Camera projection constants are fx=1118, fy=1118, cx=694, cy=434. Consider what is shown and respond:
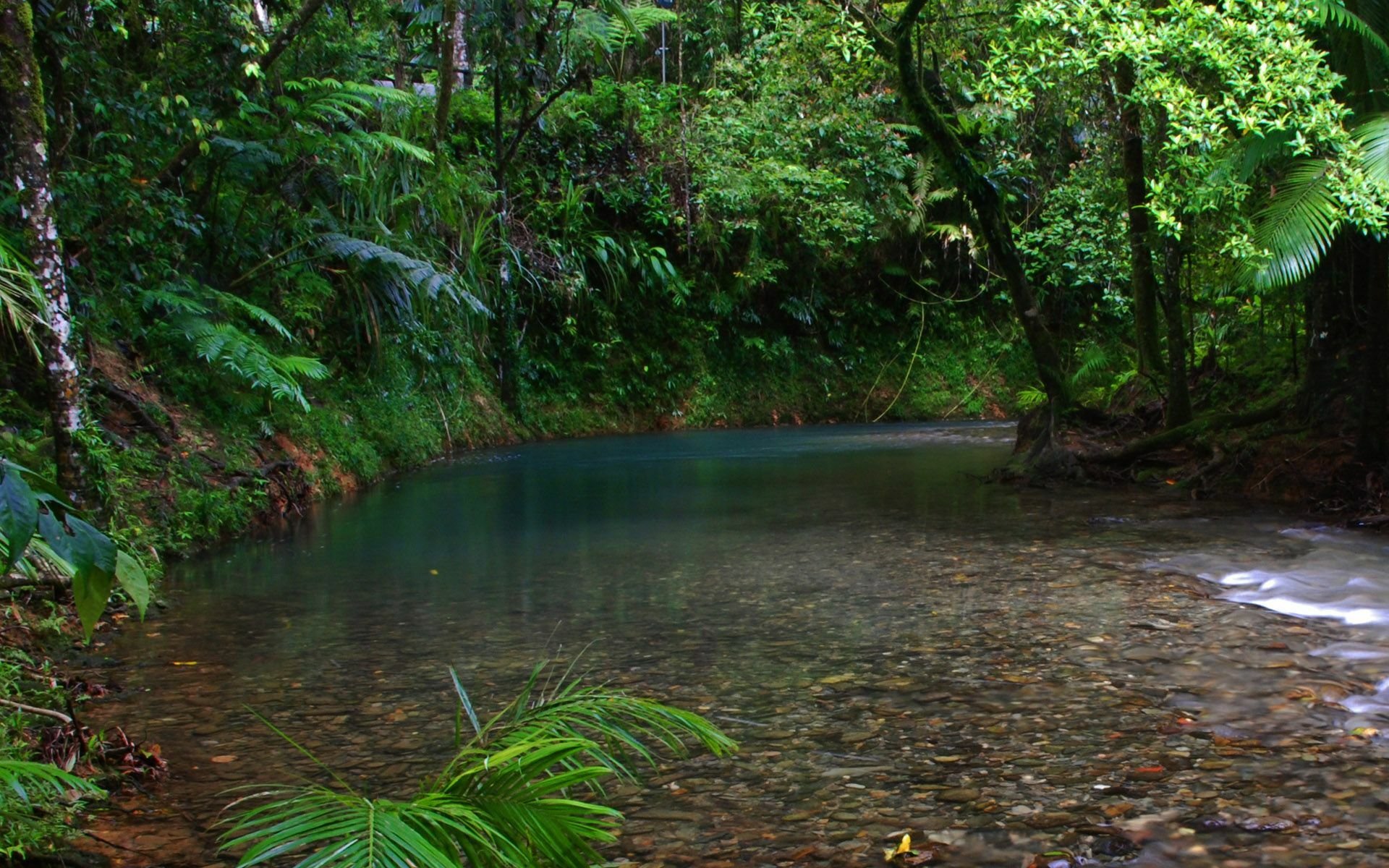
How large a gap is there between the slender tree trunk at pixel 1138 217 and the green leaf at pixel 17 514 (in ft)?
26.5

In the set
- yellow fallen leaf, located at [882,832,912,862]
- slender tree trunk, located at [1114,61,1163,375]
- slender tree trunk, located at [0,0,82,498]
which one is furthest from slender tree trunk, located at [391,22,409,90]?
yellow fallen leaf, located at [882,832,912,862]

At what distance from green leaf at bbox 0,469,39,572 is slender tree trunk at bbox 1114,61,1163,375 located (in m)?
8.09

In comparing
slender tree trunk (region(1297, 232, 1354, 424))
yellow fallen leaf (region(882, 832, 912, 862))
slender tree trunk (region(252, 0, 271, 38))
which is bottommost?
yellow fallen leaf (region(882, 832, 912, 862))

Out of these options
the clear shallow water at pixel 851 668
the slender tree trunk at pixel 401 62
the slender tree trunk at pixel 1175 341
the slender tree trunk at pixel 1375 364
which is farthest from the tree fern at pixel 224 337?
the slender tree trunk at pixel 401 62

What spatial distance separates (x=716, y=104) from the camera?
680 inches

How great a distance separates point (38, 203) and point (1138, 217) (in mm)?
7928

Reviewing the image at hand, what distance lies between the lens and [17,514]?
172 centimetres

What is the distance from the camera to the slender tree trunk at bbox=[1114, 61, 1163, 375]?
899 centimetres

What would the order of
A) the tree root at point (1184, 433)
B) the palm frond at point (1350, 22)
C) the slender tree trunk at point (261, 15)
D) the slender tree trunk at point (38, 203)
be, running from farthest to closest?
1. the slender tree trunk at point (261, 15)
2. the tree root at point (1184, 433)
3. the palm frond at point (1350, 22)
4. the slender tree trunk at point (38, 203)

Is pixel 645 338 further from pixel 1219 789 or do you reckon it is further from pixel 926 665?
pixel 1219 789

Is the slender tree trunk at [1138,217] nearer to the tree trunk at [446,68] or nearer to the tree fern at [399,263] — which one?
the tree fern at [399,263]

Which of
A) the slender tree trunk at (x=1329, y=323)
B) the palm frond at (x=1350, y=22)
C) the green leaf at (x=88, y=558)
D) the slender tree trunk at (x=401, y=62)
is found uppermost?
the slender tree trunk at (x=401, y=62)

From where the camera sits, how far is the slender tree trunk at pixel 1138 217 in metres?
8.99

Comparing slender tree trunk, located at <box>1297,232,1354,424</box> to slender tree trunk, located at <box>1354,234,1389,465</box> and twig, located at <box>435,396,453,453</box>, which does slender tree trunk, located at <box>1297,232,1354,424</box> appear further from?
twig, located at <box>435,396,453,453</box>
